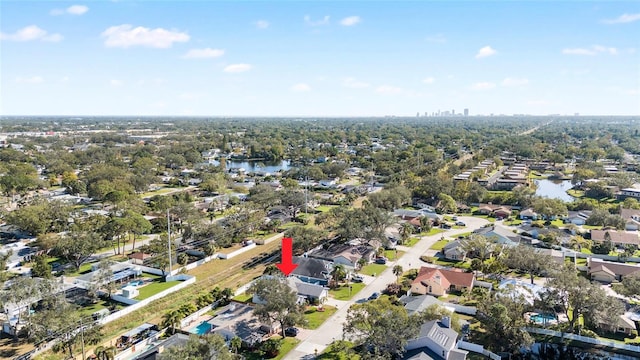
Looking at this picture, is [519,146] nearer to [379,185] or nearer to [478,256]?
[379,185]

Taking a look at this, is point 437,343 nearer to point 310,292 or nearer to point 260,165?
point 310,292

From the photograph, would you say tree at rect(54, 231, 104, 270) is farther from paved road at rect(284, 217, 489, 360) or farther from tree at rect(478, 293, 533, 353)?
tree at rect(478, 293, 533, 353)

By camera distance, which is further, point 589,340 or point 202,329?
point 202,329

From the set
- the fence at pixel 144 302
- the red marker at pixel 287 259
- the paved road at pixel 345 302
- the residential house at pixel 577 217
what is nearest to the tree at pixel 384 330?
the paved road at pixel 345 302

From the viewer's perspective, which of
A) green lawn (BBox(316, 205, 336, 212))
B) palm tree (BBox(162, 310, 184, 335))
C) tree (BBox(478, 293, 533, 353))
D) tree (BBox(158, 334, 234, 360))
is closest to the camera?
tree (BBox(158, 334, 234, 360))

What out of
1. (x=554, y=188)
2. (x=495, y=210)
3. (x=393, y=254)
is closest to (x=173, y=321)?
(x=393, y=254)

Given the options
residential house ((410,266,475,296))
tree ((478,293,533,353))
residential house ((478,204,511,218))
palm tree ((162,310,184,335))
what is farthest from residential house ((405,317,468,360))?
residential house ((478,204,511,218))
